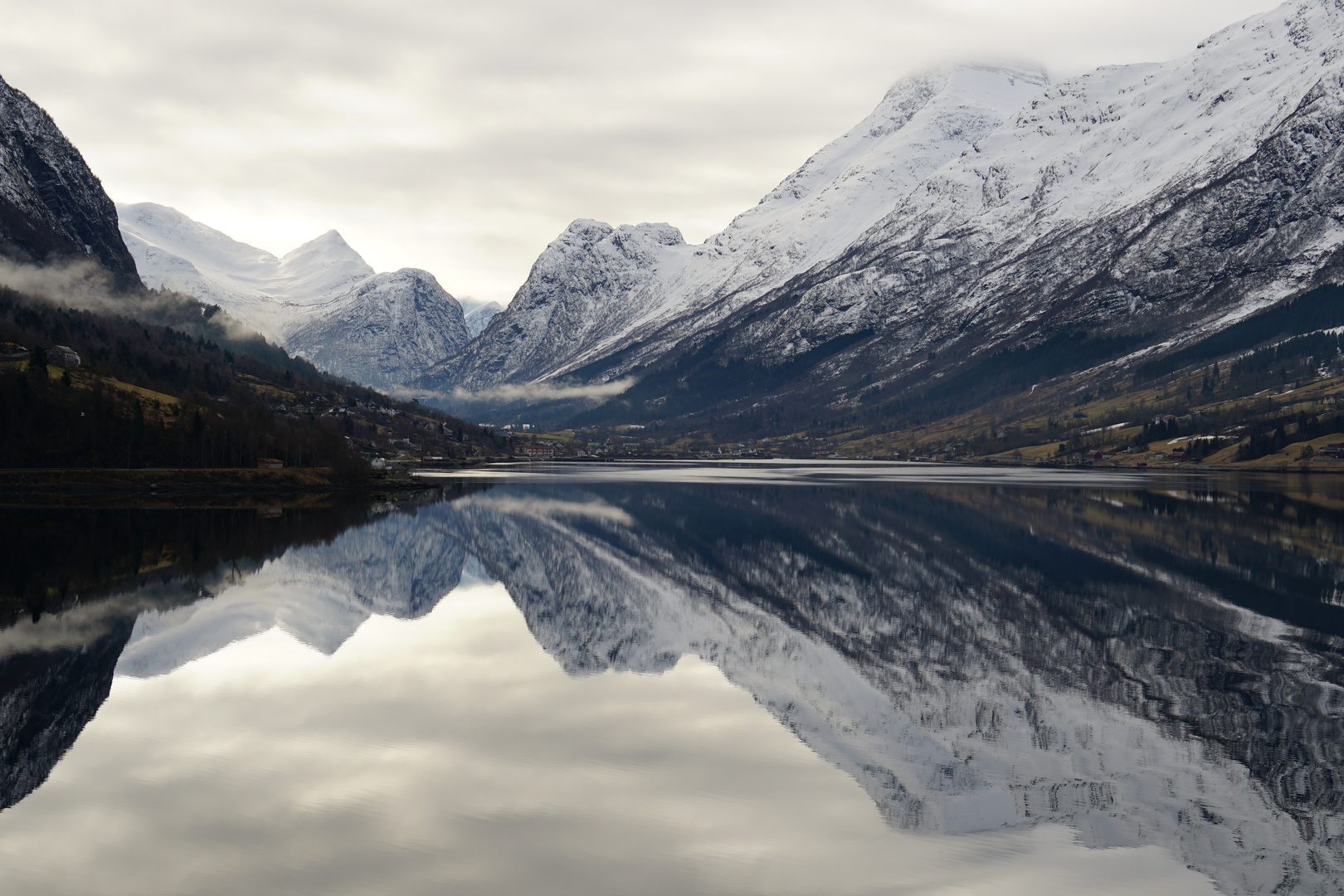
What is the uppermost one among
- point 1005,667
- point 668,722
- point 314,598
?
point 1005,667

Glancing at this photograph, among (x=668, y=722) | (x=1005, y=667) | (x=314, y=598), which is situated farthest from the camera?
(x=314, y=598)

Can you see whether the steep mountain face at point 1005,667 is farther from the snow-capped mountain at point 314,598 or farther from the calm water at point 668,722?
the snow-capped mountain at point 314,598

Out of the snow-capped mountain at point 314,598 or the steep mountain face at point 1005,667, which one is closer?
the steep mountain face at point 1005,667

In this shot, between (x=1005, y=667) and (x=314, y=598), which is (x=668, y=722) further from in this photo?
(x=314, y=598)

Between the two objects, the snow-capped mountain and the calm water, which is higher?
the calm water

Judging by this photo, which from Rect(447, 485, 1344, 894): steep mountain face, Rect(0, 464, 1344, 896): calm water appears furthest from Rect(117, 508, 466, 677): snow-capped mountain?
Rect(447, 485, 1344, 894): steep mountain face

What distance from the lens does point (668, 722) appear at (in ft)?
112

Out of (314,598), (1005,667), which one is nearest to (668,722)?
(1005,667)

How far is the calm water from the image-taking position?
22125 mm

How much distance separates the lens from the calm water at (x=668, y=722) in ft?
72.6

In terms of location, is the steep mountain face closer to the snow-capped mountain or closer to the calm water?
the calm water

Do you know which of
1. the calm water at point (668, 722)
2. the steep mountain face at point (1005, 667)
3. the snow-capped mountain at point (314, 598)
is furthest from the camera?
the snow-capped mountain at point (314, 598)

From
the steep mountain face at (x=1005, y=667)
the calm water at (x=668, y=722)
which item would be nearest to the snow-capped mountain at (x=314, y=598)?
the calm water at (x=668, y=722)

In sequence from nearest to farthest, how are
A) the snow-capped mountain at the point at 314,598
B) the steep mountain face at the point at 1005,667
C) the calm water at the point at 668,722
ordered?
the calm water at the point at 668,722
the steep mountain face at the point at 1005,667
the snow-capped mountain at the point at 314,598
